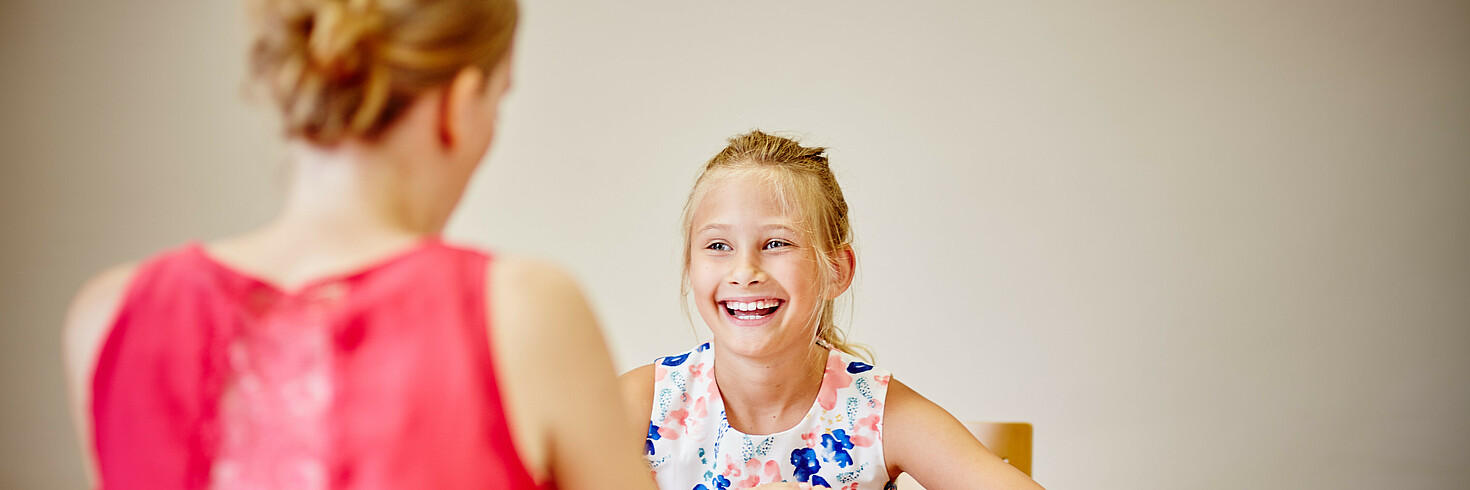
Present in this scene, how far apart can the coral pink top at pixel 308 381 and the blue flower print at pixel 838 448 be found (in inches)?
33.3

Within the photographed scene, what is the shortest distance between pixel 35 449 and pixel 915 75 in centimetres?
211

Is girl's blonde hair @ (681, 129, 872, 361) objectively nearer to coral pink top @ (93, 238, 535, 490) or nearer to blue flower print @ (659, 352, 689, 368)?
blue flower print @ (659, 352, 689, 368)

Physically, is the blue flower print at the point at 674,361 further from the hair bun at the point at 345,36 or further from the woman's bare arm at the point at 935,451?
the hair bun at the point at 345,36

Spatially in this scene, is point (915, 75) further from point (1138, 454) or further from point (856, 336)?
point (1138, 454)

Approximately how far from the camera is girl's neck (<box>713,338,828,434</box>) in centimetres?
141

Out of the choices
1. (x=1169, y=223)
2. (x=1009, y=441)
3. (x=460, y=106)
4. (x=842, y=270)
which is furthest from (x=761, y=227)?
(x=1169, y=223)

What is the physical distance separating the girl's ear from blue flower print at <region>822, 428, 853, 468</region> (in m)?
0.17

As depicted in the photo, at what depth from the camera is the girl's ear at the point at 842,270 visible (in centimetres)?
146

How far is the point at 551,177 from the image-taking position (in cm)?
292

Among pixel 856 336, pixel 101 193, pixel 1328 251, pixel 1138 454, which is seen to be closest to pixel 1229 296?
pixel 1328 251

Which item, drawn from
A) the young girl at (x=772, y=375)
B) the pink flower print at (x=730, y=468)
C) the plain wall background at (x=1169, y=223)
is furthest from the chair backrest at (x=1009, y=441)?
the plain wall background at (x=1169, y=223)

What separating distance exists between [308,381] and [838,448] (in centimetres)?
90

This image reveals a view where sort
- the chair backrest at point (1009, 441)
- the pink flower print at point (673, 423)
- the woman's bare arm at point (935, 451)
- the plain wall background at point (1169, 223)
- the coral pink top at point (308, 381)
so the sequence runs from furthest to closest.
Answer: the plain wall background at point (1169, 223) → the chair backrest at point (1009, 441) → the pink flower print at point (673, 423) → the woman's bare arm at point (935, 451) → the coral pink top at point (308, 381)

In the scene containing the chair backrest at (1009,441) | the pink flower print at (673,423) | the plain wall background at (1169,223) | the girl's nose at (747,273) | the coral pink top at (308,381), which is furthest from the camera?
the plain wall background at (1169,223)
